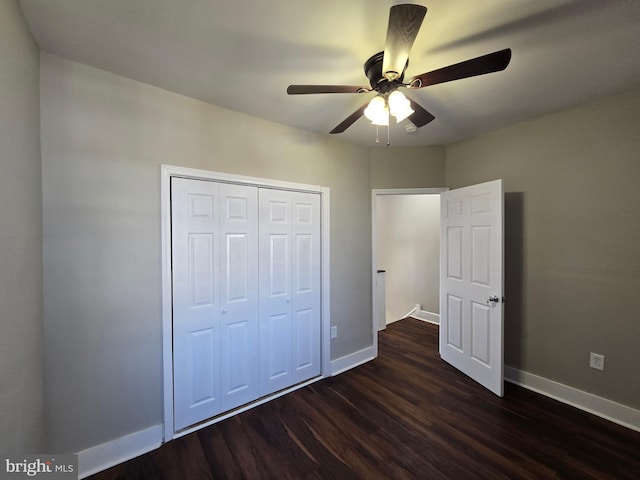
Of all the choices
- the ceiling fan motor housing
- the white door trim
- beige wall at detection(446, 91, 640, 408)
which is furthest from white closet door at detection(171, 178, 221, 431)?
beige wall at detection(446, 91, 640, 408)

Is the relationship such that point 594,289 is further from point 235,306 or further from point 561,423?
point 235,306

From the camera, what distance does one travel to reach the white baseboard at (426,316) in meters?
4.23

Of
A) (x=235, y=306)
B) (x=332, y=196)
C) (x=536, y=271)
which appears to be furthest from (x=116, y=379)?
(x=536, y=271)

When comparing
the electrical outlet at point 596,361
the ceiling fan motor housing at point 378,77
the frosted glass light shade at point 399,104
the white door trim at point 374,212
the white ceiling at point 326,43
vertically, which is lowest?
the electrical outlet at point 596,361

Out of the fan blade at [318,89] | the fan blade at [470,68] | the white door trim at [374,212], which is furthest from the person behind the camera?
the white door trim at [374,212]

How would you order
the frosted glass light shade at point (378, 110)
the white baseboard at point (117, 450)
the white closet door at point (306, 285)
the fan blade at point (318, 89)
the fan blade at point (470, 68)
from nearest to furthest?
the fan blade at point (470, 68)
the fan blade at point (318, 89)
the frosted glass light shade at point (378, 110)
the white baseboard at point (117, 450)
the white closet door at point (306, 285)

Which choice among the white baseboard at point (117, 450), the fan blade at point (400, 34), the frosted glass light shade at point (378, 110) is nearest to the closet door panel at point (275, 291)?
the white baseboard at point (117, 450)

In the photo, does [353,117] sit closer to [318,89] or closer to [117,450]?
[318,89]

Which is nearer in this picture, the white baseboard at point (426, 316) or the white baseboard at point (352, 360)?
the white baseboard at point (352, 360)

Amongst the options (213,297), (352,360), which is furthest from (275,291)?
(352,360)

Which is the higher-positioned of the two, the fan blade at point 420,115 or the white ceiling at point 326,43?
the white ceiling at point 326,43

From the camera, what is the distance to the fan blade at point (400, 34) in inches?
35.1

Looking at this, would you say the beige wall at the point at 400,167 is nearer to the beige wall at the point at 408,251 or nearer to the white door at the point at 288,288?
the white door at the point at 288,288

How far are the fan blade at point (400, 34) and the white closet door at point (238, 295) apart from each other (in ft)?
4.65
